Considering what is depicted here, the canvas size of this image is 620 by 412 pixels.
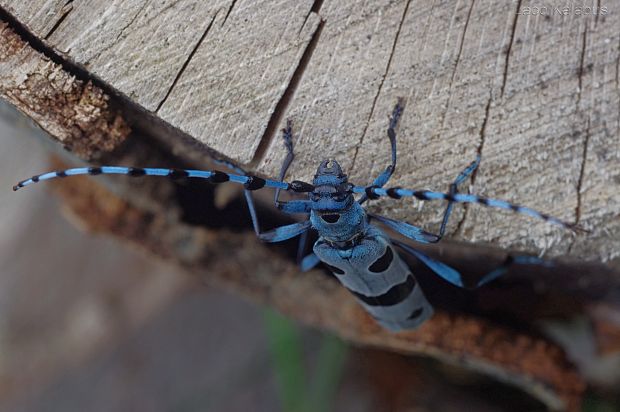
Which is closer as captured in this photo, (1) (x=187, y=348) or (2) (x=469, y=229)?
(2) (x=469, y=229)

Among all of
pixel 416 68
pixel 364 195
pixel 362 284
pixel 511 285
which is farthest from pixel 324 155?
pixel 511 285

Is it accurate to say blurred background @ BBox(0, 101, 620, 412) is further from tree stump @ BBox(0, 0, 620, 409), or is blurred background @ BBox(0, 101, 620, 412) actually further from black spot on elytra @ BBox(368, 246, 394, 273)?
tree stump @ BBox(0, 0, 620, 409)

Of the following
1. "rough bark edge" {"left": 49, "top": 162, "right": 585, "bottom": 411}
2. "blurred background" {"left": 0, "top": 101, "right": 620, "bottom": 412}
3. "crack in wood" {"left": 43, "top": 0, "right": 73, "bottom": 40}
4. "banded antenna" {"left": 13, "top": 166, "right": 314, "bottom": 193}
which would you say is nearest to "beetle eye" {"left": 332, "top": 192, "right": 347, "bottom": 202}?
"banded antenna" {"left": 13, "top": 166, "right": 314, "bottom": 193}

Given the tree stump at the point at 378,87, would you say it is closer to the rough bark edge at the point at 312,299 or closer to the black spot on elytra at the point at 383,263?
the black spot on elytra at the point at 383,263

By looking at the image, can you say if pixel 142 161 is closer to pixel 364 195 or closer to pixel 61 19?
pixel 61 19

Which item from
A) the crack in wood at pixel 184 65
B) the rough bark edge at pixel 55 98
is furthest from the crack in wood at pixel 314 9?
the rough bark edge at pixel 55 98

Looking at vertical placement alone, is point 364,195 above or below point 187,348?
above

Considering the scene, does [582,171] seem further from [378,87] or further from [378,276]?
[378,276]

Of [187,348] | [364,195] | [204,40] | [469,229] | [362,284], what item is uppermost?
[204,40]
